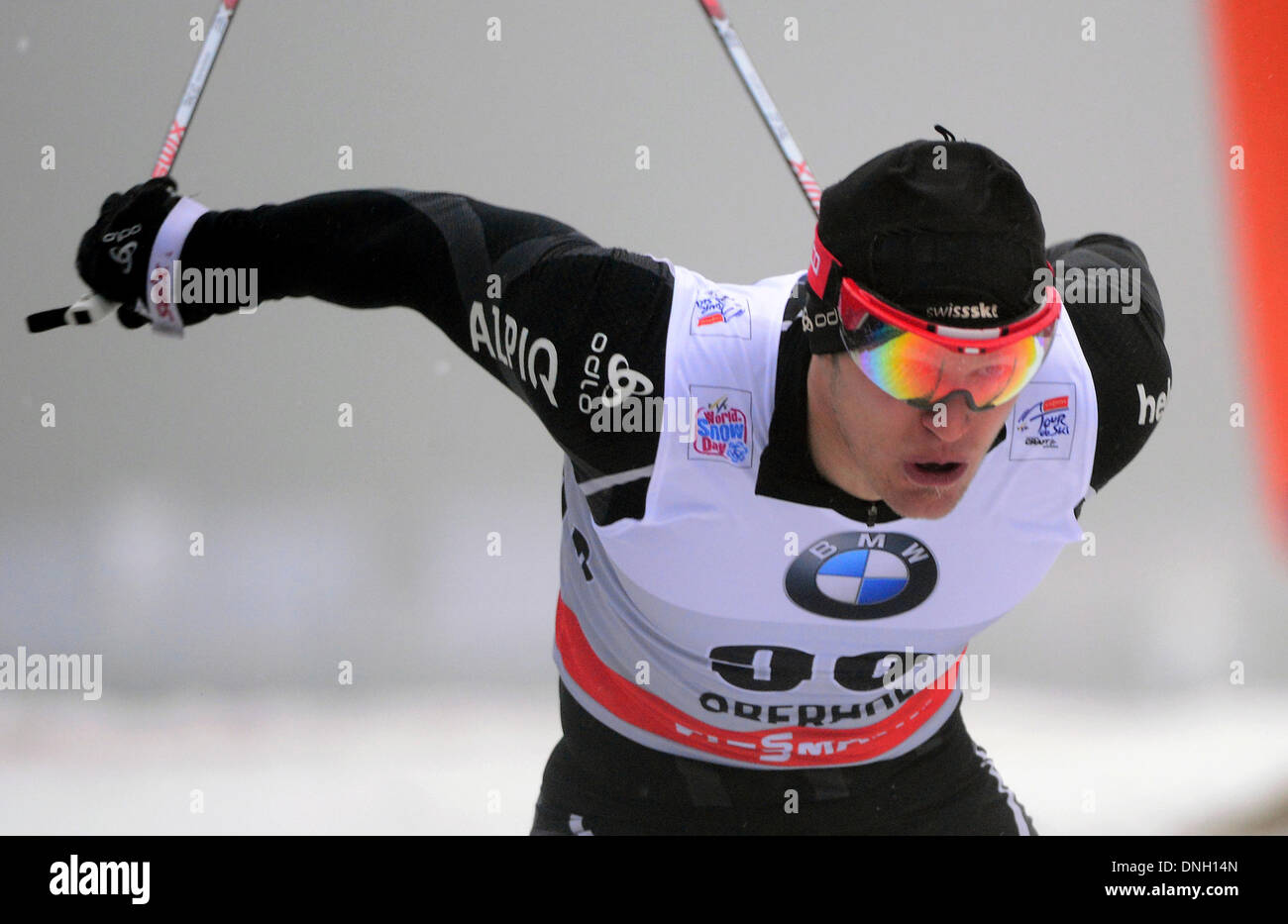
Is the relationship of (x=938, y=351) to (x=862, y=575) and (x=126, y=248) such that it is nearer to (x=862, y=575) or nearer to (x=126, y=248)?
(x=862, y=575)

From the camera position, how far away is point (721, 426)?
1.57 metres

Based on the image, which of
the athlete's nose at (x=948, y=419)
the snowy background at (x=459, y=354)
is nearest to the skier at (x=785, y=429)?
the athlete's nose at (x=948, y=419)

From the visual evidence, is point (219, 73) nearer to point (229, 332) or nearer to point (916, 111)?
point (229, 332)

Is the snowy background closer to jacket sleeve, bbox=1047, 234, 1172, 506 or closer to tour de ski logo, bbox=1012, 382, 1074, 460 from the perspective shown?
jacket sleeve, bbox=1047, 234, 1172, 506

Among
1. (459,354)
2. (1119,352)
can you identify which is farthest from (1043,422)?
(459,354)

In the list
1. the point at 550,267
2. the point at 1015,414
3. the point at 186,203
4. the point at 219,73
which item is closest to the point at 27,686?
the point at 219,73

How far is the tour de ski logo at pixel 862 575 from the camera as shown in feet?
5.35

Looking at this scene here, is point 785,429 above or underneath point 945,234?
underneath

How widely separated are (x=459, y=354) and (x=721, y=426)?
236 cm

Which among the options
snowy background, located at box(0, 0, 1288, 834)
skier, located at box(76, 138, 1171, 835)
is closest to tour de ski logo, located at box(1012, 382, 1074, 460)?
skier, located at box(76, 138, 1171, 835)

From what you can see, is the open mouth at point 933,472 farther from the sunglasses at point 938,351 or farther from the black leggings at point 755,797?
the black leggings at point 755,797

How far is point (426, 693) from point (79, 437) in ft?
3.98

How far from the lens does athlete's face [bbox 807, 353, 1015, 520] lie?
150cm

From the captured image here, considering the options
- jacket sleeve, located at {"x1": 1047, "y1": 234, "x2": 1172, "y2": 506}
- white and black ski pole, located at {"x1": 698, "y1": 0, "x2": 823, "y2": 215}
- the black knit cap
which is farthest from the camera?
white and black ski pole, located at {"x1": 698, "y1": 0, "x2": 823, "y2": 215}
